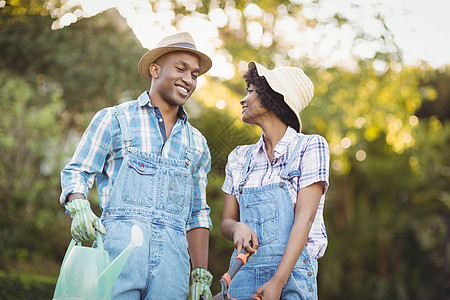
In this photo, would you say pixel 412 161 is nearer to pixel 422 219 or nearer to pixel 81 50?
pixel 422 219

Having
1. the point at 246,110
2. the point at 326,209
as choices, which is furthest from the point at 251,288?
the point at 326,209

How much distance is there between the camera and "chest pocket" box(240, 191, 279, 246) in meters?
2.20

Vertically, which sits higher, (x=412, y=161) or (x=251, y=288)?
(x=412, y=161)

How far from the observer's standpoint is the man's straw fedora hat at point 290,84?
2.41m

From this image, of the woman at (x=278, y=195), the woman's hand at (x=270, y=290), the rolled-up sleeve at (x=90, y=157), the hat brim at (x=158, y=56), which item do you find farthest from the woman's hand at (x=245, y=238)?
the hat brim at (x=158, y=56)

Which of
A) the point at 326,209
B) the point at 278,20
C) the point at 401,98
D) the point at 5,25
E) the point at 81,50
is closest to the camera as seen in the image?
the point at 5,25

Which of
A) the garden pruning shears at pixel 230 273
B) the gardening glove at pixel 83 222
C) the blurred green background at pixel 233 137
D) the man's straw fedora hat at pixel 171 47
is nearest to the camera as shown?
the garden pruning shears at pixel 230 273

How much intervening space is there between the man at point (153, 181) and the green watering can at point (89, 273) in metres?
0.11

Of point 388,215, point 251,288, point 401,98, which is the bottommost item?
point 251,288

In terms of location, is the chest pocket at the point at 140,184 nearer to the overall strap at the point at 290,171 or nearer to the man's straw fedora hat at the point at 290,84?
the overall strap at the point at 290,171

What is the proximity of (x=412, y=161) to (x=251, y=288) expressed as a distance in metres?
7.22

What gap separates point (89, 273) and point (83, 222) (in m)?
0.22

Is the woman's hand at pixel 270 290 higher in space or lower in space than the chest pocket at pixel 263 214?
lower

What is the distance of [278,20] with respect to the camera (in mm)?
6684
